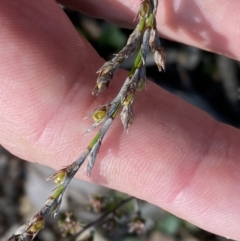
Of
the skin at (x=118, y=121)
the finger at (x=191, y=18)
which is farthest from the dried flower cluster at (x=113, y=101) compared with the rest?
the finger at (x=191, y=18)

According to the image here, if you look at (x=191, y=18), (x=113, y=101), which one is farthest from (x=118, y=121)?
(x=191, y=18)

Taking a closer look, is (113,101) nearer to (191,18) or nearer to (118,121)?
(118,121)

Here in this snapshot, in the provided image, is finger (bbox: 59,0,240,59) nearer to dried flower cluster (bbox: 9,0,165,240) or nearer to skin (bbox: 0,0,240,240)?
skin (bbox: 0,0,240,240)

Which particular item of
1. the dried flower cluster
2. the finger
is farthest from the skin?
the dried flower cluster

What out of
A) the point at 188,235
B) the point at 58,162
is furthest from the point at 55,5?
the point at 188,235

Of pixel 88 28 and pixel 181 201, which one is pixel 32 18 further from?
pixel 88 28

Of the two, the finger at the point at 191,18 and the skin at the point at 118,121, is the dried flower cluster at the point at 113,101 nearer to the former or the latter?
the skin at the point at 118,121
